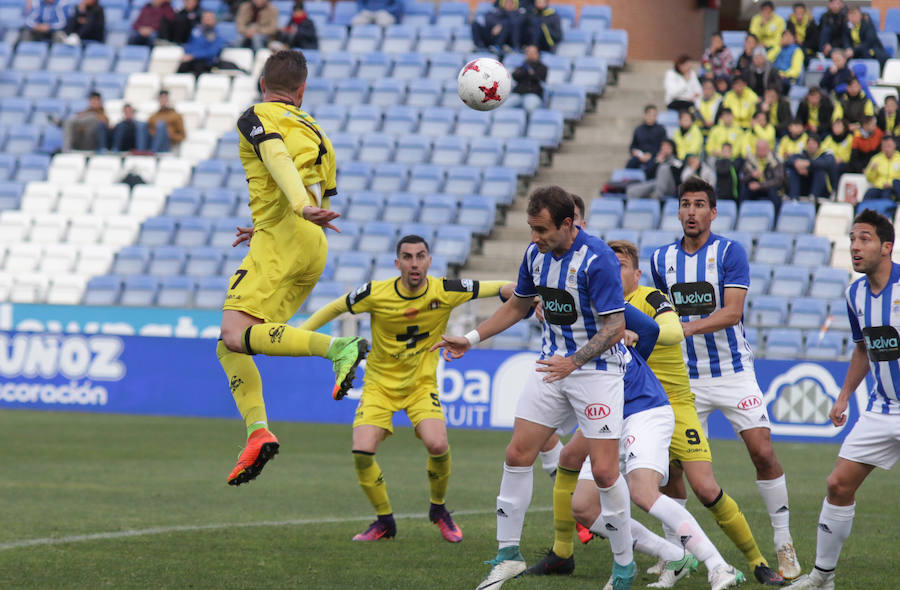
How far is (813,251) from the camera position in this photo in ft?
57.5

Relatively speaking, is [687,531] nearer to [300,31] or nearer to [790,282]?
[790,282]

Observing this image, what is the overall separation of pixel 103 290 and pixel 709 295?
525 inches

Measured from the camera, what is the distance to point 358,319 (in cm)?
1611

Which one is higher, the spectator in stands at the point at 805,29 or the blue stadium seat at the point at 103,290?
the spectator in stands at the point at 805,29

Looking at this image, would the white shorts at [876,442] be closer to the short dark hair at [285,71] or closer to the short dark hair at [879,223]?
the short dark hair at [879,223]

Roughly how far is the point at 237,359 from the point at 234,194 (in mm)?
14485

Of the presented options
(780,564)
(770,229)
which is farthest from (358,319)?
(780,564)

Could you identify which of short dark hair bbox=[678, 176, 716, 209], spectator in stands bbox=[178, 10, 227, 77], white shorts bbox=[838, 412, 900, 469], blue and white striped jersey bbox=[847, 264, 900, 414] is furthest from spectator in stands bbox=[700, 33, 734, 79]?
white shorts bbox=[838, 412, 900, 469]

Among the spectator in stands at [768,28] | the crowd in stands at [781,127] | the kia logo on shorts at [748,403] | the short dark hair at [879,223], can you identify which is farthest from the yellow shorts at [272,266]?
the spectator in stands at [768,28]

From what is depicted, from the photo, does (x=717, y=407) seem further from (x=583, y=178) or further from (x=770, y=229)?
(x=583, y=178)

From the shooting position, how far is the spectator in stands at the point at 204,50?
77.0 feet

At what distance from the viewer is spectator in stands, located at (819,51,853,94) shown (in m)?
19.0

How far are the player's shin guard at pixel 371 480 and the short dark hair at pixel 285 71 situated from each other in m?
2.77

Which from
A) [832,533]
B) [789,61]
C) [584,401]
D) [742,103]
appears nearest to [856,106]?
[742,103]
